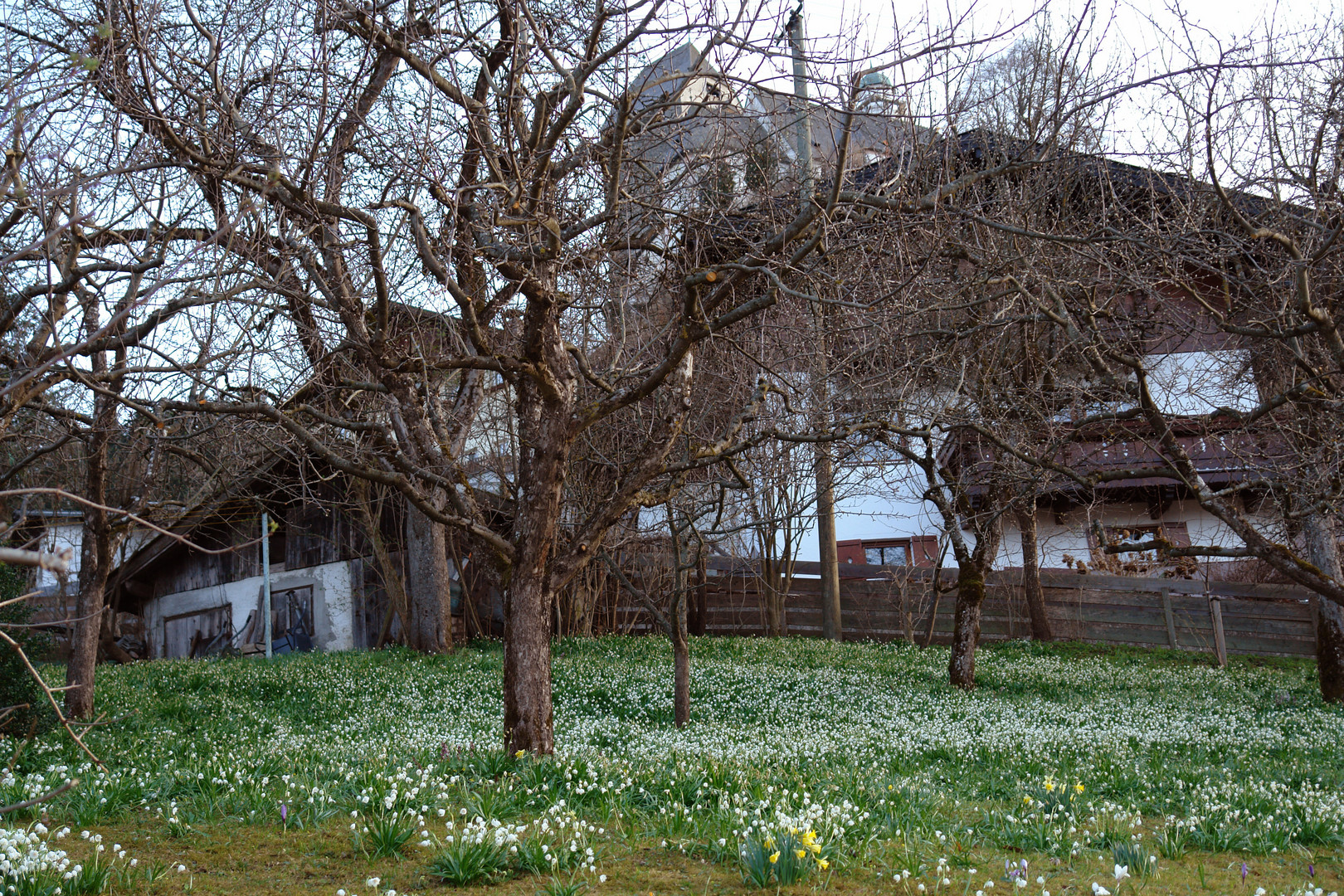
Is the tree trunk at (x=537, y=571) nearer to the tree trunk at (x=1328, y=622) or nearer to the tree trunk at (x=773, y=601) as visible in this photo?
the tree trunk at (x=1328, y=622)

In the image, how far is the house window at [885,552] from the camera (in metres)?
27.3

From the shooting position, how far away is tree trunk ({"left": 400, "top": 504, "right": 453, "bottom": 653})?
1723cm

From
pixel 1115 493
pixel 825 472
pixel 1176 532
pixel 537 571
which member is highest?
pixel 825 472

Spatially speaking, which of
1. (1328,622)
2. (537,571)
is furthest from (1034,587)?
(537,571)

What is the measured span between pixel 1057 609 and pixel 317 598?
16711 mm

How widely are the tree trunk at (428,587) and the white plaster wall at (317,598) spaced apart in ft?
16.7

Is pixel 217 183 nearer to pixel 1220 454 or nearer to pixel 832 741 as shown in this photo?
pixel 832 741

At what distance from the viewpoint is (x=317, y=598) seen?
22469 millimetres

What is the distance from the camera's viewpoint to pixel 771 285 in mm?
6000

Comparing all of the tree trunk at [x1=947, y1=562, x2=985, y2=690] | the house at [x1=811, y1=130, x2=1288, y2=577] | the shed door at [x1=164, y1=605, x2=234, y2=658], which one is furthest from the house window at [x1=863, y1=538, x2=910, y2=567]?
the shed door at [x1=164, y1=605, x2=234, y2=658]

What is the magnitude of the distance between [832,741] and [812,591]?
12168 mm

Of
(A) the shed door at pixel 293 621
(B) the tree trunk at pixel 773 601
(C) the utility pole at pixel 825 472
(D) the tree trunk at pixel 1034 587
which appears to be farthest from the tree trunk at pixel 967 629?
(A) the shed door at pixel 293 621

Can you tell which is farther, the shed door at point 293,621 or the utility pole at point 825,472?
the shed door at point 293,621

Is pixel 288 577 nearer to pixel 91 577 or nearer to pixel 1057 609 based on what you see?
pixel 91 577
